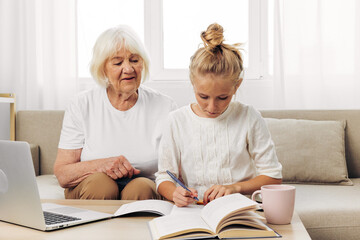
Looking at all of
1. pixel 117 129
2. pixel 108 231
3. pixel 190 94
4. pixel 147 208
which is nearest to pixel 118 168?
pixel 117 129

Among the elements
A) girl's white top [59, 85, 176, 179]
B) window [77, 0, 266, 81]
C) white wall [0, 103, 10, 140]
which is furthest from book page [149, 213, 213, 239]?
white wall [0, 103, 10, 140]

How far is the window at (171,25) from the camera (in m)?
3.02

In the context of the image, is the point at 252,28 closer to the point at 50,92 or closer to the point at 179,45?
the point at 179,45

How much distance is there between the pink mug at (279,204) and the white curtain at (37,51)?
6.72 feet

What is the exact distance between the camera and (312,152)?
92.7 inches

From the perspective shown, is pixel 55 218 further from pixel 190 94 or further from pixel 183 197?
pixel 190 94

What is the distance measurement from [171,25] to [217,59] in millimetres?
1666

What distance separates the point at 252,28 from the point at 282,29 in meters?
0.22

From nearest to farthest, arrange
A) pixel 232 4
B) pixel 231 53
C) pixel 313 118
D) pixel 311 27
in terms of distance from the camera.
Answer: pixel 231 53 < pixel 313 118 < pixel 311 27 < pixel 232 4

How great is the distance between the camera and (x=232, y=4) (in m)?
3.02

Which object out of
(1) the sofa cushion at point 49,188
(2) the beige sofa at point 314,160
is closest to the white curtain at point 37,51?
(2) the beige sofa at point 314,160

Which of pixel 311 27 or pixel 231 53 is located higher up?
pixel 311 27

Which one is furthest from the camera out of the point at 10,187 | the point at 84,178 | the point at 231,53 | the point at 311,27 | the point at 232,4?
the point at 232,4

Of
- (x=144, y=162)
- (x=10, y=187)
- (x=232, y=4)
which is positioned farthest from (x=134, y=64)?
(x=232, y=4)
